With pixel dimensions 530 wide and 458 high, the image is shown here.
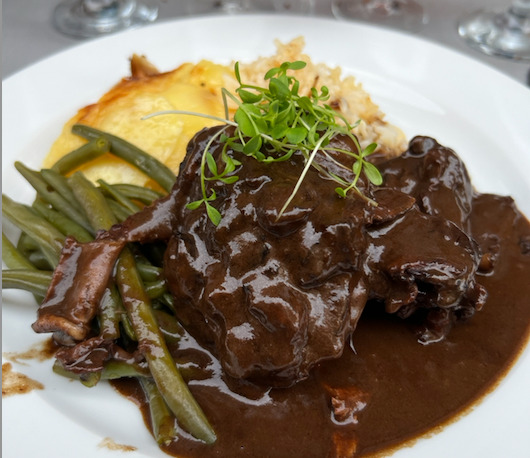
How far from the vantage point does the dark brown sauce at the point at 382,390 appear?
275 centimetres

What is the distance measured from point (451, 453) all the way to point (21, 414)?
6.13 feet

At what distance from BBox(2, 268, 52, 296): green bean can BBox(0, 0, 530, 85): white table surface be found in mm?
2763

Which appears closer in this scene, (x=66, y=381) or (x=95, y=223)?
(x=66, y=381)

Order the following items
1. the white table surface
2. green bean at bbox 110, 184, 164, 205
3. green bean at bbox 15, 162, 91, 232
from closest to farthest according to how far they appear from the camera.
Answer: green bean at bbox 15, 162, 91, 232 → green bean at bbox 110, 184, 164, 205 → the white table surface

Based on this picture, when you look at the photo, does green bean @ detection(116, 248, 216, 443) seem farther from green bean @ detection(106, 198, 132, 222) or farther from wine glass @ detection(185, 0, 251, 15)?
wine glass @ detection(185, 0, 251, 15)

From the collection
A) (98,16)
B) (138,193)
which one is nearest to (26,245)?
(138,193)

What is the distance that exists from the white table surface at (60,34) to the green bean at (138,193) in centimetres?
241

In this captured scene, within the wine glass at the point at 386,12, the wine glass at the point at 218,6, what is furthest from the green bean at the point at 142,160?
the wine glass at the point at 386,12

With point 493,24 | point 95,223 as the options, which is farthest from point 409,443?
point 493,24

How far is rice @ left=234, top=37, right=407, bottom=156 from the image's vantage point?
432 cm

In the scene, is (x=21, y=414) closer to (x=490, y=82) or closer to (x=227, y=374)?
(x=227, y=374)

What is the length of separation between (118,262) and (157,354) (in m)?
0.55

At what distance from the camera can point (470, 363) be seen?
10.0 feet

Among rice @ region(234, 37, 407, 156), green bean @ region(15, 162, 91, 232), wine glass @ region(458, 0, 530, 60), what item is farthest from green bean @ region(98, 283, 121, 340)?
wine glass @ region(458, 0, 530, 60)
